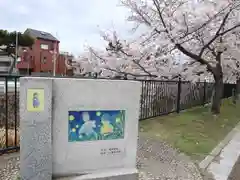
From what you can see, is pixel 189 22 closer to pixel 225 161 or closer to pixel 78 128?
pixel 225 161

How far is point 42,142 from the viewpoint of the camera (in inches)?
95.1

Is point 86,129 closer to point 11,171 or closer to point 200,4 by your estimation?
point 11,171

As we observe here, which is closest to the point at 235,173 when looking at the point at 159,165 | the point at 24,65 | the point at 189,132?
the point at 159,165

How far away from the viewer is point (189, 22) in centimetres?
820

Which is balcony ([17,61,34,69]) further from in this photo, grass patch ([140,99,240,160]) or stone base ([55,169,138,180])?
stone base ([55,169,138,180])

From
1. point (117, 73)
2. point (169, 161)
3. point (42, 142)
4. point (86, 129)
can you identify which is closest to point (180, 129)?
point (169, 161)

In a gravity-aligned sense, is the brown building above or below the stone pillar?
above

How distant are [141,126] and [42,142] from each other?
3.80m

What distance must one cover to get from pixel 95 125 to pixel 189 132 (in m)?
3.76

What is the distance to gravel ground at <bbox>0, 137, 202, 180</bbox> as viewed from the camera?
3.06m

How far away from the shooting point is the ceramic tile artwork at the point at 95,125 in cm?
256

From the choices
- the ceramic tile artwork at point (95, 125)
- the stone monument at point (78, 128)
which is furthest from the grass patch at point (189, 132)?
the ceramic tile artwork at point (95, 125)

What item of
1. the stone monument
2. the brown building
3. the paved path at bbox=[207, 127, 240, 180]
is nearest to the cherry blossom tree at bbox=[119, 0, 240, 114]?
the paved path at bbox=[207, 127, 240, 180]

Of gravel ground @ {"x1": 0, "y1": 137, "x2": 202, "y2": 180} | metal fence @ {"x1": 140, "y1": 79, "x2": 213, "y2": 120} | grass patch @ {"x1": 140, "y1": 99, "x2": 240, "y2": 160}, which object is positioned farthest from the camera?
metal fence @ {"x1": 140, "y1": 79, "x2": 213, "y2": 120}
